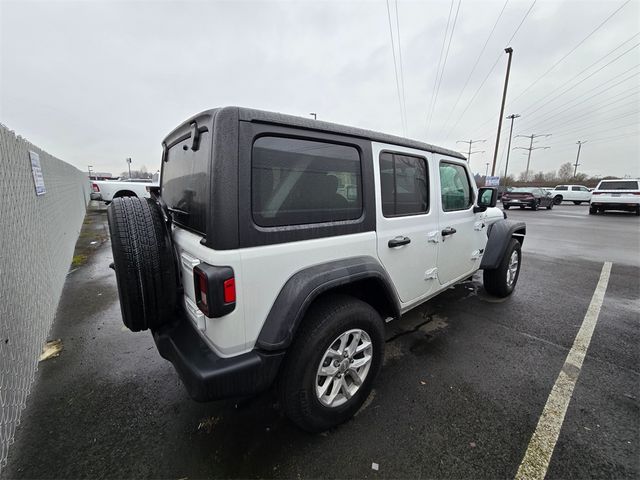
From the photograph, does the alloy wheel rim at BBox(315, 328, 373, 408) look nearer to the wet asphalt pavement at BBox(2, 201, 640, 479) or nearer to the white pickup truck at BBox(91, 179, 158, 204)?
the wet asphalt pavement at BBox(2, 201, 640, 479)

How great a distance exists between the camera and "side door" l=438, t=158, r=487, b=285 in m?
2.95

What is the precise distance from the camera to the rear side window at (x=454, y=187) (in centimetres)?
299

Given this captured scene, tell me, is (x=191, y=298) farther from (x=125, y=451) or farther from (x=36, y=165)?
(x=36, y=165)

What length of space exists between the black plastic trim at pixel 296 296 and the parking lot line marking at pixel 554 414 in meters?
1.55

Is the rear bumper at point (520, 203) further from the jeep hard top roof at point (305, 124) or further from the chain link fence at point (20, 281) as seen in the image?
the chain link fence at point (20, 281)

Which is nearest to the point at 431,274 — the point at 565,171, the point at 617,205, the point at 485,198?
the point at 485,198

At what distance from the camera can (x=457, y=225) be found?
3123 millimetres

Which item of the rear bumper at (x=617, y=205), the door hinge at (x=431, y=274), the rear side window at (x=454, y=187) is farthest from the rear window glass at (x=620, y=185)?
the door hinge at (x=431, y=274)

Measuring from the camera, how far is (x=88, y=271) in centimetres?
558

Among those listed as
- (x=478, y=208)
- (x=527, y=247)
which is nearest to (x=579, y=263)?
(x=527, y=247)

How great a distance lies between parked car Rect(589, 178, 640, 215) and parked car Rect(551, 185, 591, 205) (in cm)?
859

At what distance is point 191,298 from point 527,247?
904 cm

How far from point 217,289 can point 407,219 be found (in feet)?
5.55

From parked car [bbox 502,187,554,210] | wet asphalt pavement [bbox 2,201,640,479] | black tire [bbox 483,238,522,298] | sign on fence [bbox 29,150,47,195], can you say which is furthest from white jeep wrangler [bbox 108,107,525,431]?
parked car [bbox 502,187,554,210]
